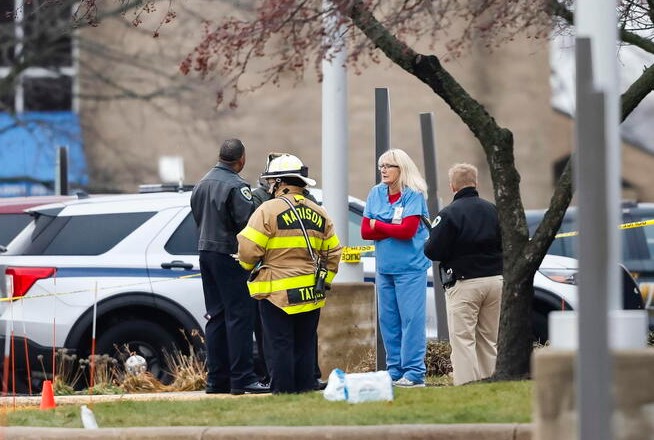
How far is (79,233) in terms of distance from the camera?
12945 millimetres

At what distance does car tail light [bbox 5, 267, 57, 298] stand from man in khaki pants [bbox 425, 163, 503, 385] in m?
3.43

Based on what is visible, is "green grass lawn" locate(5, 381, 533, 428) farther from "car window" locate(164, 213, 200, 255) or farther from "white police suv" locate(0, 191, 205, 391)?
"car window" locate(164, 213, 200, 255)

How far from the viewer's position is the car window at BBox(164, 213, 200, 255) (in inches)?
507

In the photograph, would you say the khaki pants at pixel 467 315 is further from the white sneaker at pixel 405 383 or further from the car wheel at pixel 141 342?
the car wheel at pixel 141 342

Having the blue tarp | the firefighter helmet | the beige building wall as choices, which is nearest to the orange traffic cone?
the firefighter helmet

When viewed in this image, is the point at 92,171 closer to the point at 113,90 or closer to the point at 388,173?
the point at 113,90

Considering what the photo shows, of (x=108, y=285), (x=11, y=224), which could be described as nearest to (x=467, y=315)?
(x=108, y=285)

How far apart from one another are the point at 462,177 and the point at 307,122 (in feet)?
65.8

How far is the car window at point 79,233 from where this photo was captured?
12.9 metres

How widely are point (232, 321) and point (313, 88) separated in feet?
67.1

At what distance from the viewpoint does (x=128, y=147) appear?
3102 cm

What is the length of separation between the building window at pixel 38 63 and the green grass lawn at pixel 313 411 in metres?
15.9

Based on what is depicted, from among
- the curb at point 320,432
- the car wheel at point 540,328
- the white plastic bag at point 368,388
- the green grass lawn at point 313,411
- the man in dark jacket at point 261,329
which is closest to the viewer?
the curb at point 320,432

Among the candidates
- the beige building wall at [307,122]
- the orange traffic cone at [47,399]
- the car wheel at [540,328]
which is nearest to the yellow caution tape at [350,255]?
the car wheel at [540,328]
